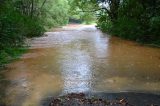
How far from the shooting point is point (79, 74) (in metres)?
9.55

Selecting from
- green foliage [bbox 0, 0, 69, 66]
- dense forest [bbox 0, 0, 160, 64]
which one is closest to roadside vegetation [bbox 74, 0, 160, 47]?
dense forest [bbox 0, 0, 160, 64]

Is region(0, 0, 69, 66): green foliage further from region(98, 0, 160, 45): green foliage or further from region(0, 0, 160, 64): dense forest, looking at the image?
region(98, 0, 160, 45): green foliage

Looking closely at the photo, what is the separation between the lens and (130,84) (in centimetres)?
823

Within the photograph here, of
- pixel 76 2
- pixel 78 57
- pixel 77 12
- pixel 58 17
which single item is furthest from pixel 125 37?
pixel 58 17

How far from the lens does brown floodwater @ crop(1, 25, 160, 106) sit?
7.74 metres

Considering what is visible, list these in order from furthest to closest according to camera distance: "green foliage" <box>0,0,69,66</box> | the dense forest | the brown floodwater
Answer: the dense forest < "green foliage" <box>0,0,69,66</box> < the brown floodwater

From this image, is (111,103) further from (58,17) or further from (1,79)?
(58,17)

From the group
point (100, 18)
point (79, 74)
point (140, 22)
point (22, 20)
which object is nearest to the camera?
point (79, 74)

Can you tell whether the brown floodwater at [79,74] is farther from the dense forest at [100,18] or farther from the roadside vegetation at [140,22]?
the roadside vegetation at [140,22]

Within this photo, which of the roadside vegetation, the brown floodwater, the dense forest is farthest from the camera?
the roadside vegetation

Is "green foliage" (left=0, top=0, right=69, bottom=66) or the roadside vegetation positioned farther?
the roadside vegetation

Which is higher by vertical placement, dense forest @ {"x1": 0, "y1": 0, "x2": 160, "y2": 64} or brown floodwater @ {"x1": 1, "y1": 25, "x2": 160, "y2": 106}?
dense forest @ {"x1": 0, "y1": 0, "x2": 160, "y2": 64}

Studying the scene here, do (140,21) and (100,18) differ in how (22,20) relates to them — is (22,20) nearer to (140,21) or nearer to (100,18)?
(140,21)

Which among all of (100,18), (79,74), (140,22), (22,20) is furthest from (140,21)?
(100,18)
